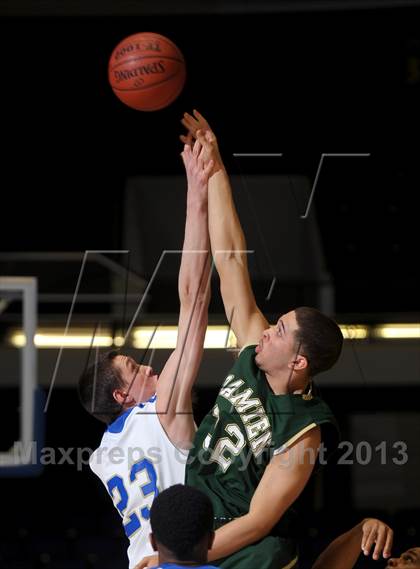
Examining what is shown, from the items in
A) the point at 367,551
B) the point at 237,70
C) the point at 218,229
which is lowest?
the point at 367,551

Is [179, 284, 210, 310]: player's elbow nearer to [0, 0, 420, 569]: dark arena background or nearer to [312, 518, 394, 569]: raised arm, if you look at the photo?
[0, 0, 420, 569]: dark arena background

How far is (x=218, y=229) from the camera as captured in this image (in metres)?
4.76

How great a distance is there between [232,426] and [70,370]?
78cm

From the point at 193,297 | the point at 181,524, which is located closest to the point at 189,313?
the point at 193,297

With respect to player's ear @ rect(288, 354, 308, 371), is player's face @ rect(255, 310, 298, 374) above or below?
above

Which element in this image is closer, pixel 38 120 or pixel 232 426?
pixel 232 426

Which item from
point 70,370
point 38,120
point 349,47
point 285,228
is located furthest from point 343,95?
point 70,370

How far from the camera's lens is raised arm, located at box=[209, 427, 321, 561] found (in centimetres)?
446

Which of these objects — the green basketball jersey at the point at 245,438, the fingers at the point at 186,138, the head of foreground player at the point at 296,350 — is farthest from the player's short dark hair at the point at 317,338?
the fingers at the point at 186,138

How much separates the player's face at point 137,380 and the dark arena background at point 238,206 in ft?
0.29

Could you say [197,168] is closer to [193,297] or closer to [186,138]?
[186,138]

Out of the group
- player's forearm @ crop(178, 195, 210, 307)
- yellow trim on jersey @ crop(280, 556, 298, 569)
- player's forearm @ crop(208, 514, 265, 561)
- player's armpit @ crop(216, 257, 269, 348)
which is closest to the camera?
player's forearm @ crop(208, 514, 265, 561)

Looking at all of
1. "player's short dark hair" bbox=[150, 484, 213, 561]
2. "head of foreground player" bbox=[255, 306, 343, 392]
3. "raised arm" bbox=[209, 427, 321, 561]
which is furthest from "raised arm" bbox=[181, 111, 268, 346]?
"player's short dark hair" bbox=[150, 484, 213, 561]

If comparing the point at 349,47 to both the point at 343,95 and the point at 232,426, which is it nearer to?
the point at 343,95
